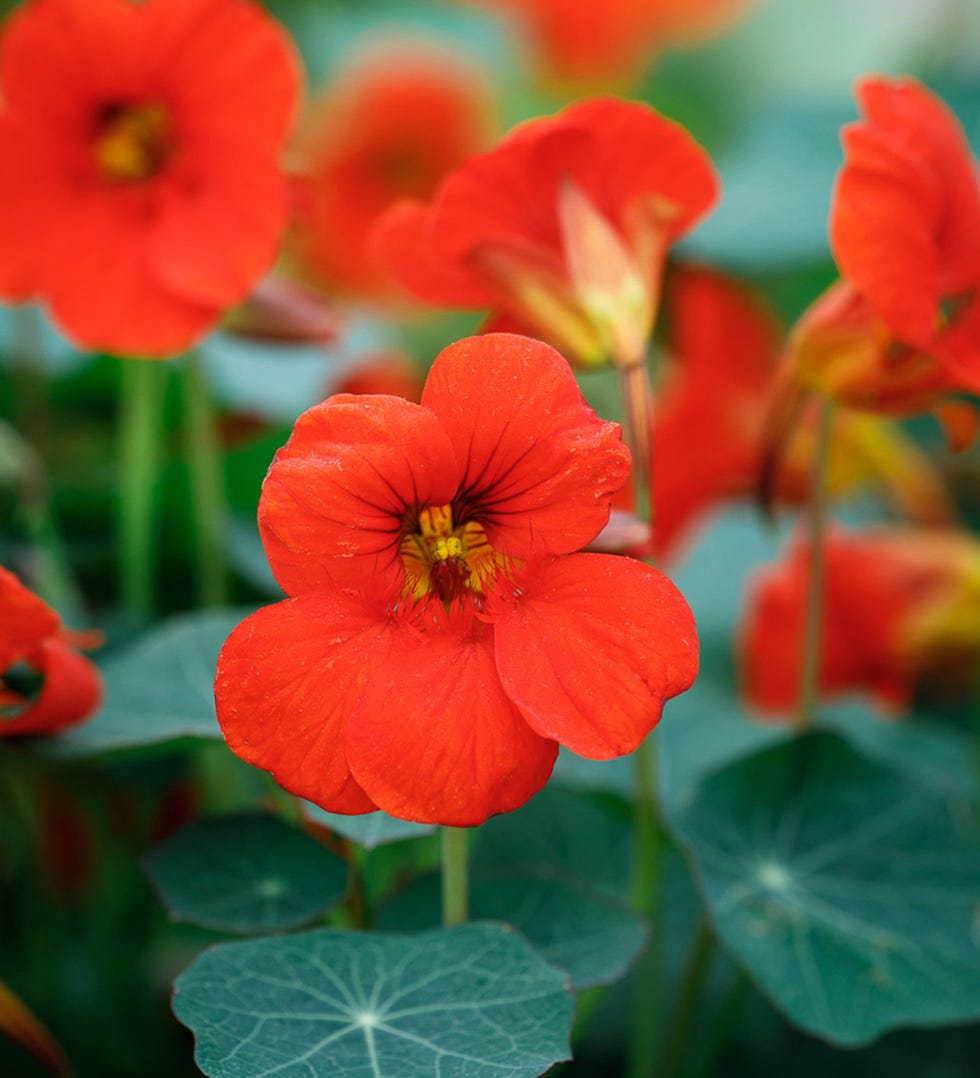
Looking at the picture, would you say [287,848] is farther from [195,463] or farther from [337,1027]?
[195,463]

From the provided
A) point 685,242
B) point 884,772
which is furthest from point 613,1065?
point 685,242

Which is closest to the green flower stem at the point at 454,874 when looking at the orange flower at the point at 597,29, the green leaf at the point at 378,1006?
the green leaf at the point at 378,1006

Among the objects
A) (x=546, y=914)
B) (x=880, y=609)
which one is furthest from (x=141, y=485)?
(x=880, y=609)

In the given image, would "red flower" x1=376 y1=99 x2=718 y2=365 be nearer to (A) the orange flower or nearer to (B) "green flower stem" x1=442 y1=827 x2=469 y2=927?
(B) "green flower stem" x1=442 y1=827 x2=469 y2=927

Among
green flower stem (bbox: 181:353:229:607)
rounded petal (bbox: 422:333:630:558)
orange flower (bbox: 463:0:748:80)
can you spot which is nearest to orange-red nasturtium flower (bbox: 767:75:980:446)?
rounded petal (bbox: 422:333:630:558)

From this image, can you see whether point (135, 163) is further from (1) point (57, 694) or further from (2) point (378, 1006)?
(2) point (378, 1006)

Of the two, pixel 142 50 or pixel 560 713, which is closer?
pixel 560 713

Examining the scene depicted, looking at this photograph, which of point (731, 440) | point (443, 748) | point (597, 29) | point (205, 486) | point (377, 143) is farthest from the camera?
point (597, 29)
